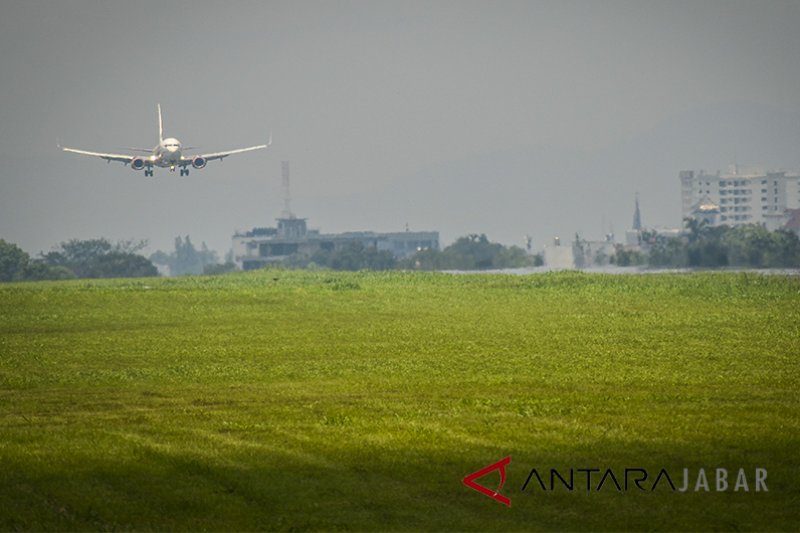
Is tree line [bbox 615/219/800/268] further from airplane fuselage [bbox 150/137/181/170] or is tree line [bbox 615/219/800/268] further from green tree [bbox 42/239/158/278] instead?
green tree [bbox 42/239/158/278]

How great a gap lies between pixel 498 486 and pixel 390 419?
609cm

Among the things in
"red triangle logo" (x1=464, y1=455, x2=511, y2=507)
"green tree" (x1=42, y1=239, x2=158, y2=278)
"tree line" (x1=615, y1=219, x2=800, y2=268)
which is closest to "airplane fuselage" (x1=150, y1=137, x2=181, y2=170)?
"tree line" (x1=615, y1=219, x2=800, y2=268)

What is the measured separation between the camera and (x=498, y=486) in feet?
55.4

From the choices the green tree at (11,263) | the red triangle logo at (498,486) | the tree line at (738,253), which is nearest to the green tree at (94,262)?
the green tree at (11,263)

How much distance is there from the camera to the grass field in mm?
15930

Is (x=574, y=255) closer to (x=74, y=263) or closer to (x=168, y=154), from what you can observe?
(x=74, y=263)

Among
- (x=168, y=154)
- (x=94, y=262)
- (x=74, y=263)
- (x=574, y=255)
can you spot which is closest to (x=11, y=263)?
(x=94, y=262)

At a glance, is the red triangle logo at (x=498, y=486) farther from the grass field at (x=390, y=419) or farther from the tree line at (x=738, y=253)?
the tree line at (x=738, y=253)

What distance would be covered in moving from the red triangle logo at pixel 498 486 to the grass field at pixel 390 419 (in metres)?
0.13

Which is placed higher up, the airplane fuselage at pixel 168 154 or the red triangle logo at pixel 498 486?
the airplane fuselage at pixel 168 154

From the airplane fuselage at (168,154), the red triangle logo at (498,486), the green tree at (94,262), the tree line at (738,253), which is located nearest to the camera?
the red triangle logo at (498,486)

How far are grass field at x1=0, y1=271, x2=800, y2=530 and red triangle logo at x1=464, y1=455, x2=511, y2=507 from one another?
13 centimetres

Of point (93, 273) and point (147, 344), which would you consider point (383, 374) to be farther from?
point (93, 273)

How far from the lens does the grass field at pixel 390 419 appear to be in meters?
15.9
